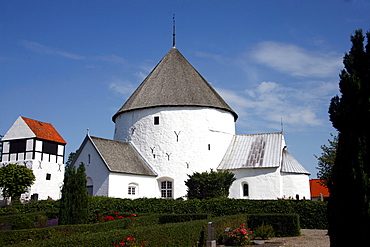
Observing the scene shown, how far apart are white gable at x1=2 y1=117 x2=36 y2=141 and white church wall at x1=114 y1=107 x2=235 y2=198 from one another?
18.4 meters

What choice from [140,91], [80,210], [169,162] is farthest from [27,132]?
[80,210]

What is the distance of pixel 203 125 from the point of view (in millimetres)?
27469

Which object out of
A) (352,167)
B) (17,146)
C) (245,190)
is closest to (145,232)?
(352,167)

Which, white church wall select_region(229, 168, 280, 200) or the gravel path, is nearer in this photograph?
the gravel path

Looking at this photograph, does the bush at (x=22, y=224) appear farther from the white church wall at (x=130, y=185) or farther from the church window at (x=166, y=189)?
the church window at (x=166, y=189)

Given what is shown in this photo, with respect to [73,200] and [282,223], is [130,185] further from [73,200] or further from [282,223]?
[282,223]

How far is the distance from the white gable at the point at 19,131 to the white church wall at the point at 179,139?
18.4 meters

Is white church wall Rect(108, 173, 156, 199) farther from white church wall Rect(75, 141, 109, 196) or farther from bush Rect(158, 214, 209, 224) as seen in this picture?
bush Rect(158, 214, 209, 224)

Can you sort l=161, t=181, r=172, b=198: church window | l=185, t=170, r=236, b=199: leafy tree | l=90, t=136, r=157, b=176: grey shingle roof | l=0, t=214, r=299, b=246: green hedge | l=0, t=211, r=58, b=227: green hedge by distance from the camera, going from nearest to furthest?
l=0, t=214, r=299, b=246: green hedge, l=0, t=211, r=58, b=227: green hedge, l=185, t=170, r=236, b=199: leafy tree, l=90, t=136, r=157, b=176: grey shingle roof, l=161, t=181, r=172, b=198: church window

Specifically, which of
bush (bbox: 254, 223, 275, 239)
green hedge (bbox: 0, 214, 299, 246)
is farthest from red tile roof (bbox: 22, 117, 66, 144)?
bush (bbox: 254, 223, 275, 239)

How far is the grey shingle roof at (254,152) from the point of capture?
26344mm

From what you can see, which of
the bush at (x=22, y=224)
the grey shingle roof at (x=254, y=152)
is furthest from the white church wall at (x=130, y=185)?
the bush at (x=22, y=224)

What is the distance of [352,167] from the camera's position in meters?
7.04

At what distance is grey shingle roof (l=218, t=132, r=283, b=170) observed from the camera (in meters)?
26.3
